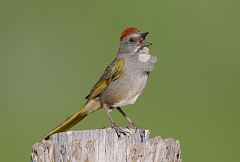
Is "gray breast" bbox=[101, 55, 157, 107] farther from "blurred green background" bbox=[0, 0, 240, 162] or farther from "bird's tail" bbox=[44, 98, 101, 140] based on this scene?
"blurred green background" bbox=[0, 0, 240, 162]

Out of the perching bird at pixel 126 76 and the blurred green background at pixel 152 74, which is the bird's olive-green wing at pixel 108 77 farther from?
the blurred green background at pixel 152 74

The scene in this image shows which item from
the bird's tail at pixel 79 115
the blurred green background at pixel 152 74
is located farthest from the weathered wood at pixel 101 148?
the blurred green background at pixel 152 74

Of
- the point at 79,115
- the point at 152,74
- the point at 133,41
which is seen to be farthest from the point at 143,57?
the point at 152,74

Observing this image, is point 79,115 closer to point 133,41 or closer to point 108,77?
point 108,77

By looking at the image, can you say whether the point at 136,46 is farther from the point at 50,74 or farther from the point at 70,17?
the point at 70,17

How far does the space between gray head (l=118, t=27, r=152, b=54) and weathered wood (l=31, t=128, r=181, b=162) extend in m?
2.11

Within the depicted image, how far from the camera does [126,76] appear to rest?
877 cm

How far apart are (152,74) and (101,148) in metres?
7.50

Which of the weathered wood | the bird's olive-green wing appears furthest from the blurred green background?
the weathered wood

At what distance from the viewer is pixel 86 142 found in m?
6.56

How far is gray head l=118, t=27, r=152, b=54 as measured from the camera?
28.8 feet

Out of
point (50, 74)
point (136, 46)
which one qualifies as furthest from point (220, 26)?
point (136, 46)

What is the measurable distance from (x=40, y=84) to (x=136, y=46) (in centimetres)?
639

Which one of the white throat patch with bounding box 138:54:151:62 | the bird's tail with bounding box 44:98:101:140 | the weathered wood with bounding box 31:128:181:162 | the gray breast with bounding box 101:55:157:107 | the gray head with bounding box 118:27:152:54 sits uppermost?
the gray head with bounding box 118:27:152:54
